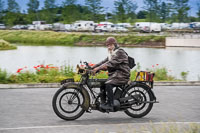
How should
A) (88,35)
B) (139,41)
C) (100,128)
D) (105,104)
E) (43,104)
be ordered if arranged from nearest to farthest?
1. (100,128)
2. (105,104)
3. (43,104)
4. (139,41)
5. (88,35)

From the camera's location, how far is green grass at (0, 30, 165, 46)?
75.4 meters

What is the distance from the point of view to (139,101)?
27.1 feet

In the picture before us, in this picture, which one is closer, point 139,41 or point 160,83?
point 160,83

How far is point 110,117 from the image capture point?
8.49 m

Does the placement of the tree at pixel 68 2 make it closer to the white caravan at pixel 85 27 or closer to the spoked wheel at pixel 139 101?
the white caravan at pixel 85 27

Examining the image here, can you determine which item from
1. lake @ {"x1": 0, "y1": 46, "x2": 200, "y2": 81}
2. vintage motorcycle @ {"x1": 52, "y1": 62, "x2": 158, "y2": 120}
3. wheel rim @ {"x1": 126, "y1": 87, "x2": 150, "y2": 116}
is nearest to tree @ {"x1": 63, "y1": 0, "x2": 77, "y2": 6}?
lake @ {"x1": 0, "y1": 46, "x2": 200, "y2": 81}

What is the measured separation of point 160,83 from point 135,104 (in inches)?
251

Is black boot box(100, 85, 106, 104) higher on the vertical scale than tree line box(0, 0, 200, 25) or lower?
lower

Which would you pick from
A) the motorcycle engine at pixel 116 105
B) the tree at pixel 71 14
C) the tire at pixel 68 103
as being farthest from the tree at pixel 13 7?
the motorcycle engine at pixel 116 105

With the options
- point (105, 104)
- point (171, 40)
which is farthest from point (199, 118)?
point (171, 40)

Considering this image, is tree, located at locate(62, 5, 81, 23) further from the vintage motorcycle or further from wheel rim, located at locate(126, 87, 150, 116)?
the vintage motorcycle

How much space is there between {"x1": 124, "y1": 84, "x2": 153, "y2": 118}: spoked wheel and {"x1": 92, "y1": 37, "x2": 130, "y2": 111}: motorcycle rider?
1.24ft

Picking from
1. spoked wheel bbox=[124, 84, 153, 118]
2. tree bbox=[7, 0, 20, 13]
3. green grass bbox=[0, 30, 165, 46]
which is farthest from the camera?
tree bbox=[7, 0, 20, 13]

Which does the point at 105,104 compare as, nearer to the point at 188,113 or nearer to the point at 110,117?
the point at 110,117
